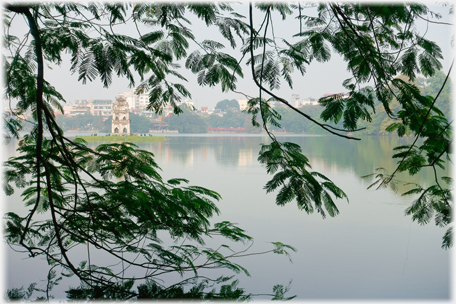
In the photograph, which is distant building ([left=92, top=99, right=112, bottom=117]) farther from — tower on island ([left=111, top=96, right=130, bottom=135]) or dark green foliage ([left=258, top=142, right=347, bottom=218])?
dark green foliage ([left=258, top=142, right=347, bottom=218])

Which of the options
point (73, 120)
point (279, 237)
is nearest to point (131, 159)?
point (279, 237)

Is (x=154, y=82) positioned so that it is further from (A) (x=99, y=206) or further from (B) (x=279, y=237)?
(B) (x=279, y=237)

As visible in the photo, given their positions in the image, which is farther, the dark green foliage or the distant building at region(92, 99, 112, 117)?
the distant building at region(92, 99, 112, 117)

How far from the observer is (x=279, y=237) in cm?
371

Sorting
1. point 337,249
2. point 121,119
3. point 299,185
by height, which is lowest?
point 337,249

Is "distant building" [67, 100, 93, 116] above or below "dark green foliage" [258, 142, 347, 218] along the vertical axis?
above

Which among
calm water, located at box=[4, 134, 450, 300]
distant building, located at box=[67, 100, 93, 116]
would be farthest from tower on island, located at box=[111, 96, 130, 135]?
calm water, located at box=[4, 134, 450, 300]

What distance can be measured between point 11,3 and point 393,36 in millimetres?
1431

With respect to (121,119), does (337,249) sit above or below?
below

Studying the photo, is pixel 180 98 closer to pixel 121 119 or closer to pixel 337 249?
pixel 337 249

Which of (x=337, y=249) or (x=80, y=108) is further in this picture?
(x=80, y=108)

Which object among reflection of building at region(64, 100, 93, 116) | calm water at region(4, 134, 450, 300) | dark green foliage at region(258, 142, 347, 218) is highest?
reflection of building at region(64, 100, 93, 116)

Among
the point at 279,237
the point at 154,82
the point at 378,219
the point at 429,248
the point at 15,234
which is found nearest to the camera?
the point at 15,234

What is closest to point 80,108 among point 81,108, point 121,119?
point 81,108
